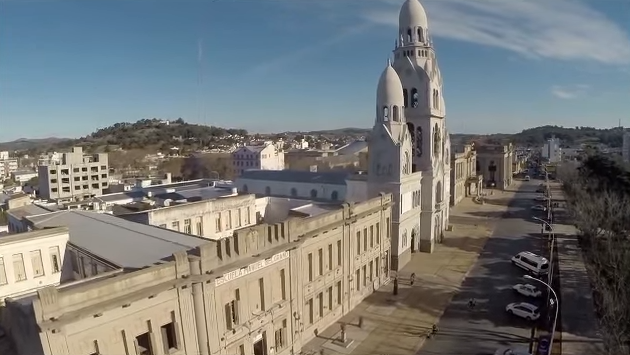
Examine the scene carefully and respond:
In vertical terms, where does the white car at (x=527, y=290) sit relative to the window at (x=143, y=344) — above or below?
below

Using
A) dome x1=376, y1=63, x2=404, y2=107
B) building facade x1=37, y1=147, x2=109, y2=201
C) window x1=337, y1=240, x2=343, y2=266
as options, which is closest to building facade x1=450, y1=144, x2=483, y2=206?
dome x1=376, y1=63, x2=404, y2=107

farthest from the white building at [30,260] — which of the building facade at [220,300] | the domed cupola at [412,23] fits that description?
the domed cupola at [412,23]

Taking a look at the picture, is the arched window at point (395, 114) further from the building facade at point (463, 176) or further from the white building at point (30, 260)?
the building facade at point (463, 176)

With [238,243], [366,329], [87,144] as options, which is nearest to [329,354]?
[366,329]

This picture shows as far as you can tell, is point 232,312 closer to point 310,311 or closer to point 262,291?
point 262,291

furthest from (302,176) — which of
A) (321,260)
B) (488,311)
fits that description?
(488,311)

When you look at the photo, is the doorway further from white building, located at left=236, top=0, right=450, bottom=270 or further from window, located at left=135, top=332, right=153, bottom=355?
white building, located at left=236, top=0, right=450, bottom=270
